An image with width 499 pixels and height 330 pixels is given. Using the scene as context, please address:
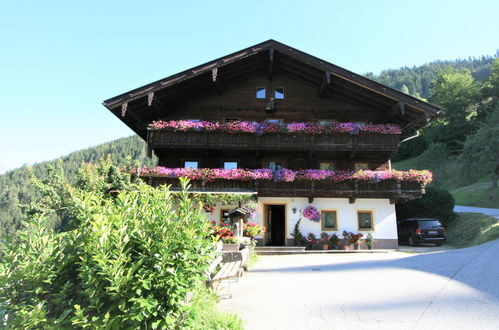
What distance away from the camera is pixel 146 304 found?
3078 mm

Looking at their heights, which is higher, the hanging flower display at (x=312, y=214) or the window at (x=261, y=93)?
the window at (x=261, y=93)

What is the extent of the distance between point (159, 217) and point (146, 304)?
972mm

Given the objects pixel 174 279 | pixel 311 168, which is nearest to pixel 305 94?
pixel 311 168

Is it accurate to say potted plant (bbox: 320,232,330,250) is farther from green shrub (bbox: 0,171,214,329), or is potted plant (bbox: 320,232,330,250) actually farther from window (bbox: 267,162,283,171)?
green shrub (bbox: 0,171,214,329)

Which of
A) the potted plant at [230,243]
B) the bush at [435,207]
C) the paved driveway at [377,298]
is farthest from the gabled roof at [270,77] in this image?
the paved driveway at [377,298]

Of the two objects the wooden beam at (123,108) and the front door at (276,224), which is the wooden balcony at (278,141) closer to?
the wooden beam at (123,108)

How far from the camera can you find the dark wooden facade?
1766 cm

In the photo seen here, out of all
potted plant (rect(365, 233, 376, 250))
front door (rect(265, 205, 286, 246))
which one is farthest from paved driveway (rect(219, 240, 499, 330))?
front door (rect(265, 205, 286, 246))

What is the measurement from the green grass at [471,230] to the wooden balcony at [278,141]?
6.22 m

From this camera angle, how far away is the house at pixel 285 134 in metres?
17.2

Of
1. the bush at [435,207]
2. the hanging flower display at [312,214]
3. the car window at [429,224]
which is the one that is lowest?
the car window at [429,224]

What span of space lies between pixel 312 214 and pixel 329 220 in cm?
128

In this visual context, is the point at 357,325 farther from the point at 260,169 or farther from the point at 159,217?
the point at 260,169

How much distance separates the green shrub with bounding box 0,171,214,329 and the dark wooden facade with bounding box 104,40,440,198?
13465 millimetres
